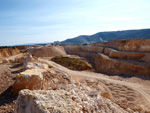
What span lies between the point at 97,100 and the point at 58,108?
2699 millimetres

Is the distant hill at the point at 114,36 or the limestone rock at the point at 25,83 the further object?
the distant hill at the point at 114,36

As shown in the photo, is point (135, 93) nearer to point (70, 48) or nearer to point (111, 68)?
point (111, 68)

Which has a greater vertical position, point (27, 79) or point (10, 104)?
point (27, 79)

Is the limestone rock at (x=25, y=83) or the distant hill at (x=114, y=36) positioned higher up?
the distant hill at (x=114, y=36)

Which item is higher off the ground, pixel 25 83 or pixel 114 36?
pixel 114 36

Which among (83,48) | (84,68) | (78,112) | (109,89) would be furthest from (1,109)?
(83,48)

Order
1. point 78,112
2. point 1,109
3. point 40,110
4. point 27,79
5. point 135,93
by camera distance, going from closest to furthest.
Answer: point 40,110, point 78,112, point 1,109, point 27,79, point 135,93

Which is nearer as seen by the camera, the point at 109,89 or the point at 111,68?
the point at 109,89

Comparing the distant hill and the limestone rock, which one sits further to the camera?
the distant hill

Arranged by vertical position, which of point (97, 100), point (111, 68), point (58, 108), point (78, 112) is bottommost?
point (111, 68)

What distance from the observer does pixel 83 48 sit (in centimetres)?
4872

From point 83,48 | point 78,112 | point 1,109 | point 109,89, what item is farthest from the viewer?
point 83,48

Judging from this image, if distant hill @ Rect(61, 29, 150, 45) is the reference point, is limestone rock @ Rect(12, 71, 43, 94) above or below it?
below

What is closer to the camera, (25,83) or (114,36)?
(25,83)
